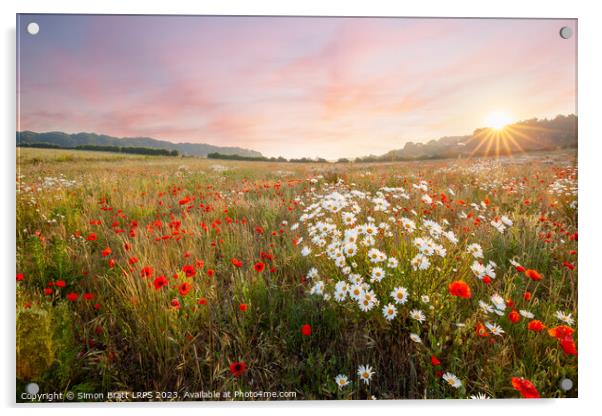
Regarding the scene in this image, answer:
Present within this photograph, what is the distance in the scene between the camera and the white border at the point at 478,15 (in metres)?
2.54

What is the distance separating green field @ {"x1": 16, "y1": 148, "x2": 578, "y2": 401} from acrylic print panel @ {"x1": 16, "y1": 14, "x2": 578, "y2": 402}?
2cm

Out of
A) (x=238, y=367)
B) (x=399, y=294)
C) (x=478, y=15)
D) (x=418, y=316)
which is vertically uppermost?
(x=478, y=15)

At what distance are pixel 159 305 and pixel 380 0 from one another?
118 inches

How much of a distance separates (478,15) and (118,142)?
3.36 metres

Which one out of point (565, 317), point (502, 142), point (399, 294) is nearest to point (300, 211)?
point (399, 294)

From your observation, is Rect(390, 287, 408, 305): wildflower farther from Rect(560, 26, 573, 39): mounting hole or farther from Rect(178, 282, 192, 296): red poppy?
Rect(560, 26, 573, 39): mounting hole

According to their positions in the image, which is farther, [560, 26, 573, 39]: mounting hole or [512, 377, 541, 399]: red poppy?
[560, 26, 573, 39]: mounting hole

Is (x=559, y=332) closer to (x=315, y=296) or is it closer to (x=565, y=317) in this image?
(x=565, y=317)

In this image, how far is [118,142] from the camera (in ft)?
9.24

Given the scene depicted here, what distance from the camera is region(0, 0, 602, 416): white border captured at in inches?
100.0

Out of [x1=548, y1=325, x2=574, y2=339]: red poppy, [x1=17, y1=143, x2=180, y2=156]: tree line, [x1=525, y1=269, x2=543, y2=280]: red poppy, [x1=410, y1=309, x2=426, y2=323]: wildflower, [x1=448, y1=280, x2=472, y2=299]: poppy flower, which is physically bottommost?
[x1=548, y1=325, x2=574, y2=339]: red poppy

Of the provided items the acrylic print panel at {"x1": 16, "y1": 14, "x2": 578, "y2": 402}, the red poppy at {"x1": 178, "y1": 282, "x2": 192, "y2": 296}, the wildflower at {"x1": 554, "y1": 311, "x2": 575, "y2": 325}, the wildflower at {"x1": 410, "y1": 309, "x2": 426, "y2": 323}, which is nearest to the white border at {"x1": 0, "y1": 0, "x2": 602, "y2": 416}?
the acrylic print panel at {"x1": 16, "y1": 14, "x2": 578, "y2": 402}

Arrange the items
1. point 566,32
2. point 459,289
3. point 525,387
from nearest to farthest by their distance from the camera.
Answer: point 525,387 → point 459,289 → point 566,32
